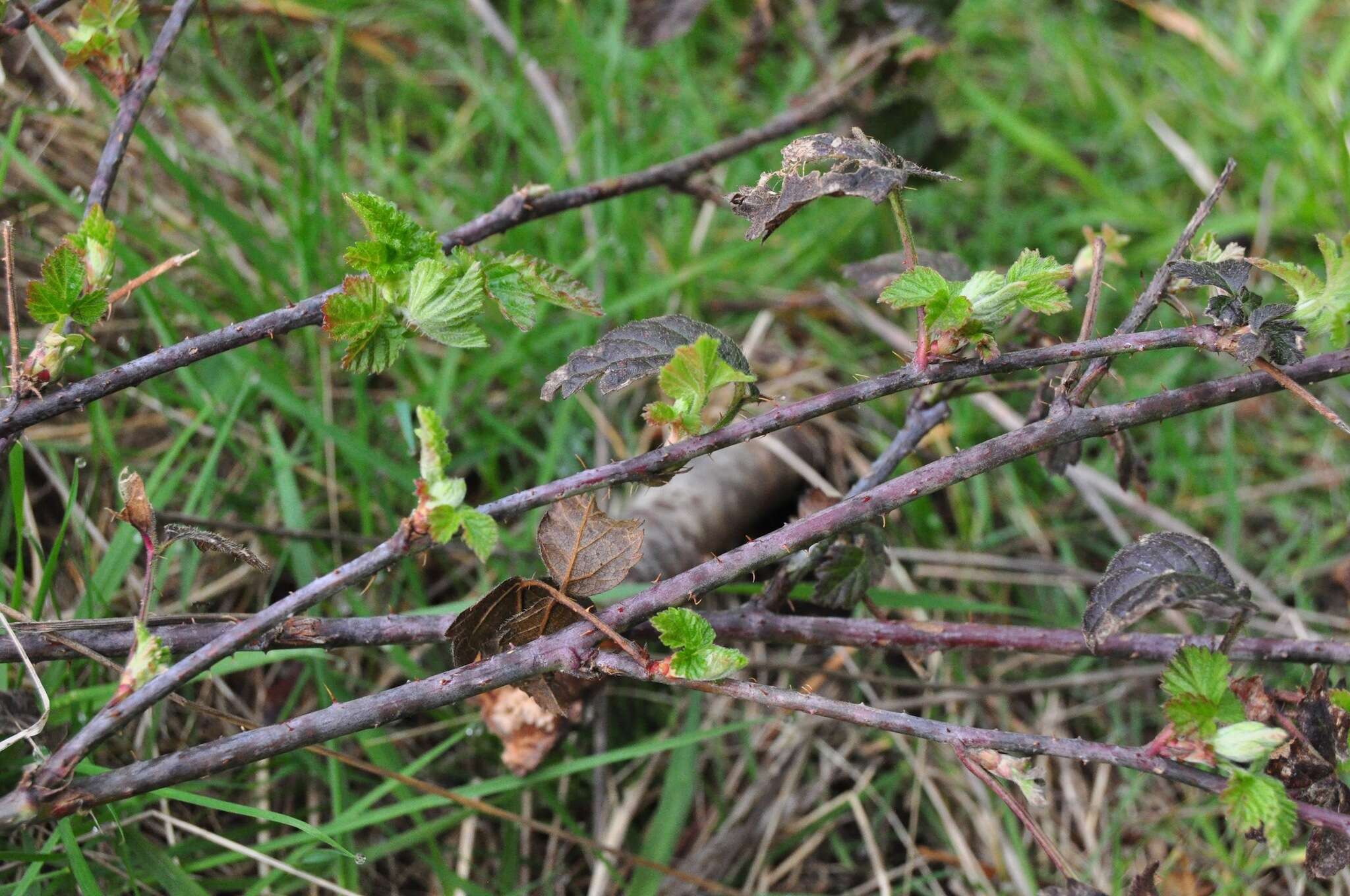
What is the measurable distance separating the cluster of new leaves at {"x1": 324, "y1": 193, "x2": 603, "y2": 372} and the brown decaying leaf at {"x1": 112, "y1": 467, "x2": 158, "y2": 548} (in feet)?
0.90

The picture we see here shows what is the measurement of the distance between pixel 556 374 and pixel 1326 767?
1088mm

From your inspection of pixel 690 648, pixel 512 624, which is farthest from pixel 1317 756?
pixel 512 624

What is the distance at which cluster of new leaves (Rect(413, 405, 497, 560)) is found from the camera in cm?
Result: 104

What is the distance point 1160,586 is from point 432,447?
852 mm

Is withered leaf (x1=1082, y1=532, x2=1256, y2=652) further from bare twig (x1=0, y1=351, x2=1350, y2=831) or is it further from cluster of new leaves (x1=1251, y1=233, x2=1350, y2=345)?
cluster of new leaves (x1=1251, y1=233, x2=1350, y2=345)

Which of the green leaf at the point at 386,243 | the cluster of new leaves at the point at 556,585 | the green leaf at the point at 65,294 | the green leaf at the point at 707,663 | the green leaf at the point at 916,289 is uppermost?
the green leaf at the point at 65,294

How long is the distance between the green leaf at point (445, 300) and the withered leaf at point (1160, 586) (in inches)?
32.5

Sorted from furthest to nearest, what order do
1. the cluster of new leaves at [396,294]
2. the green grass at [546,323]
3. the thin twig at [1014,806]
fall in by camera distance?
the green grass at [546,323] < the cluster of new leaves at [396,294] < the thin twig at [1014,806]

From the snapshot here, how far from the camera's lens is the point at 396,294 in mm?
1258

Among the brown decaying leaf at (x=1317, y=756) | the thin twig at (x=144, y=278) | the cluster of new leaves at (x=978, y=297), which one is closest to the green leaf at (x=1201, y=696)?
the brown decaying leaf at (x=1317, y=756)

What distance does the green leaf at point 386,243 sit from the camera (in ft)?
3.98

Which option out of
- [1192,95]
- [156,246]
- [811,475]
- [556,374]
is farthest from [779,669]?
[1192,95]

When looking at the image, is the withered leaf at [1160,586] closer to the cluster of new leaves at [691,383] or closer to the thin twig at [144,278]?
the cluster of new leaves at [691,383]

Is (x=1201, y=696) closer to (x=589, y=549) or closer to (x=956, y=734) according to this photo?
(x=956, y=734)
